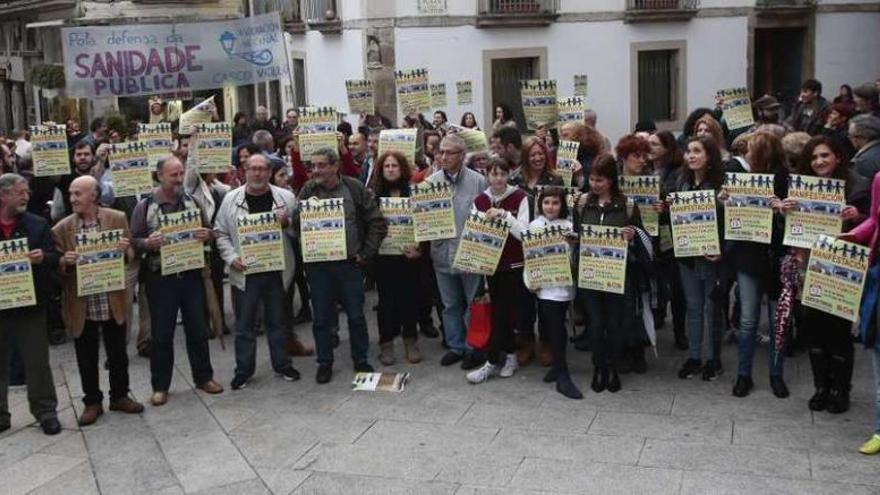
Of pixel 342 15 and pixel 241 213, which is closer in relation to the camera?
pixel 241 213

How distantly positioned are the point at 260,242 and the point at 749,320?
3.67 metres

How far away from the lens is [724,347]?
29.8 feet

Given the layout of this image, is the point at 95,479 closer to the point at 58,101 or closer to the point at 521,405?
the point at 521,405

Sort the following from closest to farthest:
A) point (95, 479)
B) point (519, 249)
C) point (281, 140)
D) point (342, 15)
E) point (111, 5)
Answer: point (95, 479) → point (519, 249) → point (281, 140) → point (342, 15) → point (111, 5)

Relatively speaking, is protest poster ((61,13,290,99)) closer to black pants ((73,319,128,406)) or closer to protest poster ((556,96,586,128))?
protest poster ((556,96,586,128))

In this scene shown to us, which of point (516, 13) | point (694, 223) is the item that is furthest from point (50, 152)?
point (516, 13)

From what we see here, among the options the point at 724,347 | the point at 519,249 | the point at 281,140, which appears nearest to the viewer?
the point at 519,249

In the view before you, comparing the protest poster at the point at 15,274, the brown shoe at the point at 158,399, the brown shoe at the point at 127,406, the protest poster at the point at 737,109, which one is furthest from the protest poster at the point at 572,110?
the protest poster at the point at 15,274

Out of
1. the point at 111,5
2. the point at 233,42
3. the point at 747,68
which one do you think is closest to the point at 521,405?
the point at 233,42

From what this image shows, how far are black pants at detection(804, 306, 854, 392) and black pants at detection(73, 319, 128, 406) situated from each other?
4831 mm

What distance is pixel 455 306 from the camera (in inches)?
350

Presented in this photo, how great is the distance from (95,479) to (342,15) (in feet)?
45.1

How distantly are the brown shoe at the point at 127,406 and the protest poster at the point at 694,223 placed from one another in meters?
4.14

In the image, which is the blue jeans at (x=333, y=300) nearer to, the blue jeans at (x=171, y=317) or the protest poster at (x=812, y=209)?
the blue jeans at (x=171, y=317)
